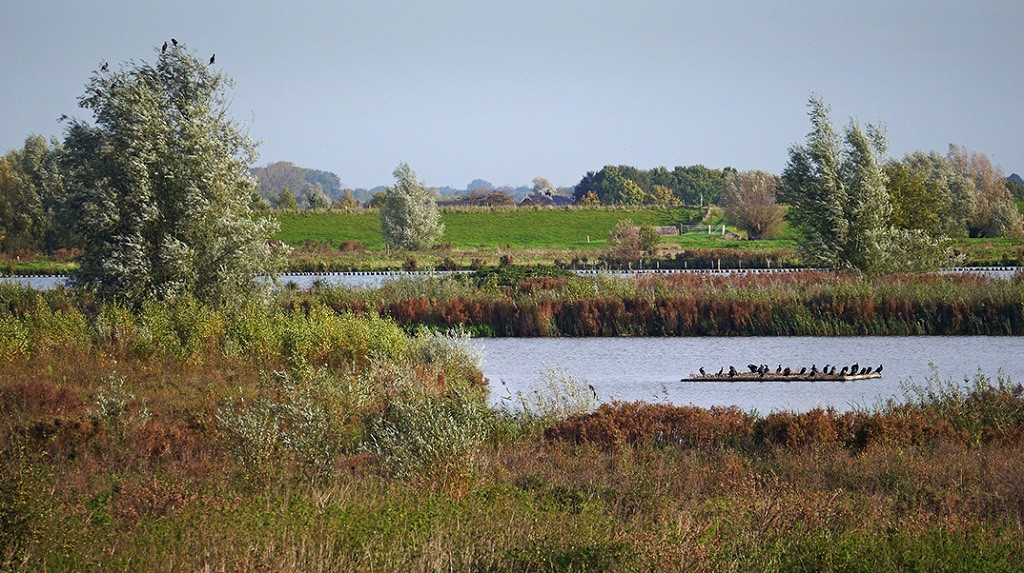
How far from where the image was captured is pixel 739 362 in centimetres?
2652

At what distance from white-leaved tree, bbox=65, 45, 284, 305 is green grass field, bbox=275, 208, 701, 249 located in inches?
2229

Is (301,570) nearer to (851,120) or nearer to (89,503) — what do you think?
(89,503)

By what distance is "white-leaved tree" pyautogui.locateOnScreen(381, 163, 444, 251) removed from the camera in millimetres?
77438

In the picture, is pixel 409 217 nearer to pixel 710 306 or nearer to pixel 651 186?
pixel 710 306

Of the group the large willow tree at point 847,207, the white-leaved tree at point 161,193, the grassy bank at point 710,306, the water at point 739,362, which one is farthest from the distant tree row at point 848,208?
the white-leaved tree at point 161,193

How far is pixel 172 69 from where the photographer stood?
2625 centimetres

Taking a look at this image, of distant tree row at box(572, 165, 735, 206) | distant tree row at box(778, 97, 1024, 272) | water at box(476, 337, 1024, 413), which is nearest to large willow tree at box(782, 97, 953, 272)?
distant tree row at box(778, 97, 1024, 272)

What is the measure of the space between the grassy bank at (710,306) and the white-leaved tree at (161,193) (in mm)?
6377

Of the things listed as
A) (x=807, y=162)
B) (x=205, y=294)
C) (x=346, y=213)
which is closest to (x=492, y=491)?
(x=205, y=294)

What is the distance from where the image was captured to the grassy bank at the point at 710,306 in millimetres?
30391

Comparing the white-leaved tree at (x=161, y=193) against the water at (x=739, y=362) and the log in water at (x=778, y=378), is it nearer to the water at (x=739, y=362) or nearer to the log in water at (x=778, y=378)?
the water at (x=739, y=362)

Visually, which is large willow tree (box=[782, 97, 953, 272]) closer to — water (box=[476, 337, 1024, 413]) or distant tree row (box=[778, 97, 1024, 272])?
distant tree row (box=[778, 97, 1024, 272])

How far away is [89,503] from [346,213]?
9345 centimetres

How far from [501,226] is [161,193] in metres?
69.9
